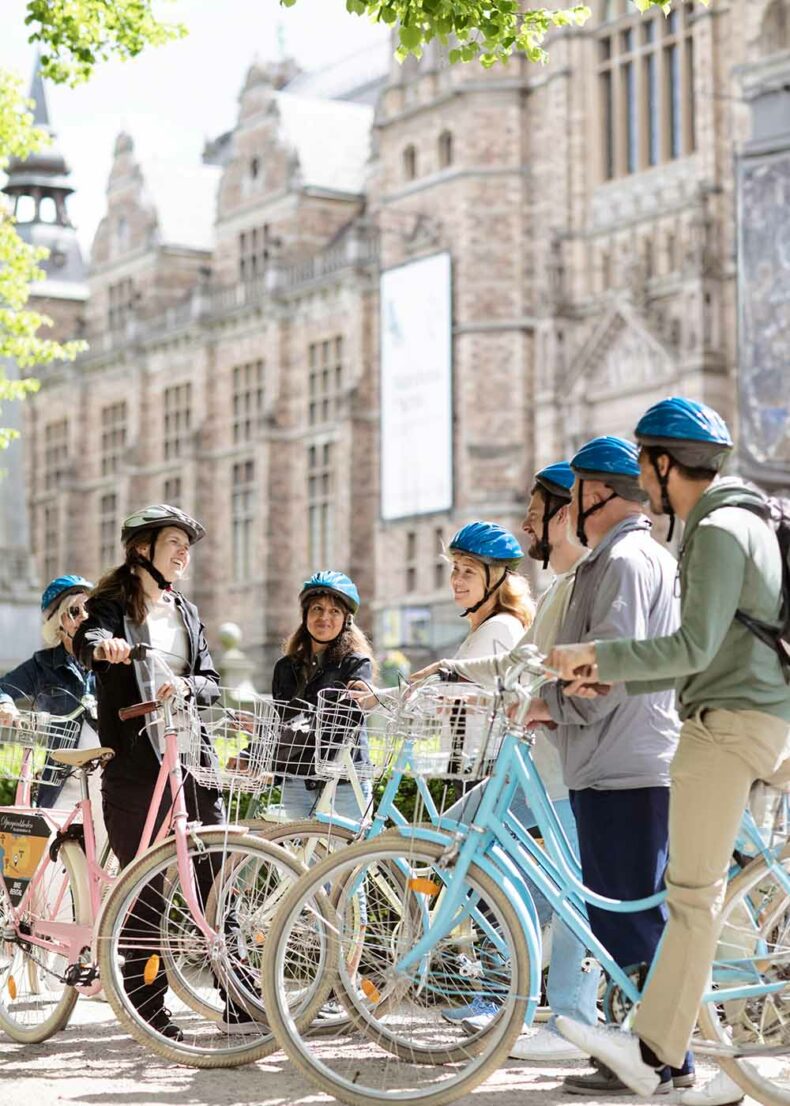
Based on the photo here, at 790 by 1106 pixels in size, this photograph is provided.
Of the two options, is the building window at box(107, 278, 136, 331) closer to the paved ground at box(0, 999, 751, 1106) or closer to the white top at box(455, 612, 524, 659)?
the white top at box(455, 612, 524, 659)

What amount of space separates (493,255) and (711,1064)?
26.1 meters

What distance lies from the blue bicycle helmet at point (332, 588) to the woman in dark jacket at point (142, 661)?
421mm

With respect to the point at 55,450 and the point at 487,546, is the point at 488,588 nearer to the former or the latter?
the point at 487,546

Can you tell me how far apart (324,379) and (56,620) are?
2821 cm

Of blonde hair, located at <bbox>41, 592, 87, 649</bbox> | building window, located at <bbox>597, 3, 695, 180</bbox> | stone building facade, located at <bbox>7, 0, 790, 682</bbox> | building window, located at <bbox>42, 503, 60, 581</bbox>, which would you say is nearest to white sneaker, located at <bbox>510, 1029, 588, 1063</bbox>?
blonde hair, located at <bbox>41, 592, 87, 649</bbox>

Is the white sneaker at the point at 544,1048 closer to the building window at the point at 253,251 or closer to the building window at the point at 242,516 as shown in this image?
the building window at the point at 242,516

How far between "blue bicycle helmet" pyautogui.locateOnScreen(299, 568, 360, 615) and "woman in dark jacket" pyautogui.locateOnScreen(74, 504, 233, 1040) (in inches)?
16.6

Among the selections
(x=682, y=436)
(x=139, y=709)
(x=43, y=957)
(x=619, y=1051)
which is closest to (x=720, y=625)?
(x=682, y=436)

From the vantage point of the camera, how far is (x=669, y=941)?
4129 millimetres

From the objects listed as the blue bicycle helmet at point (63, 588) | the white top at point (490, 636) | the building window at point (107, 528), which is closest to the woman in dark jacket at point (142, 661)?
the white top at point (490, 636)

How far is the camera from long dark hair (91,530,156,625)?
5559 mm

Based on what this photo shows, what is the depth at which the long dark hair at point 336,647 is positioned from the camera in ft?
19.5

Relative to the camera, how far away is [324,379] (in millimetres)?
35219

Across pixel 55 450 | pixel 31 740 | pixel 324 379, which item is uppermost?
pixel 324 379
